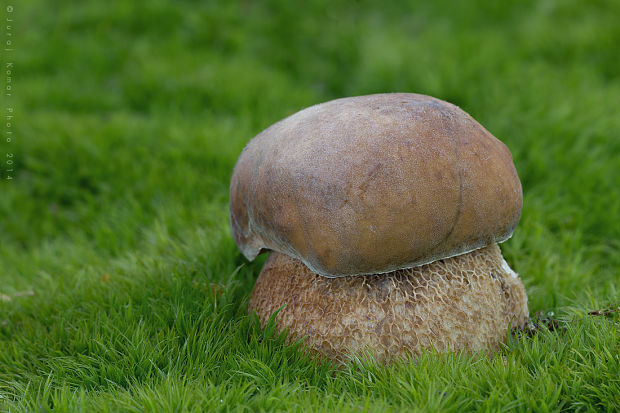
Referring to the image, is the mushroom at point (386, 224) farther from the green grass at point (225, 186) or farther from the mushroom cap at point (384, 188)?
the green grass at point (225, 186)

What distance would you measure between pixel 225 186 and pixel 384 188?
235 cm

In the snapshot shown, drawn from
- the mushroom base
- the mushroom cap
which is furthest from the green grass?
the mushroom cap

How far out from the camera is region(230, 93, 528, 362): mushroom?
77.0 inches

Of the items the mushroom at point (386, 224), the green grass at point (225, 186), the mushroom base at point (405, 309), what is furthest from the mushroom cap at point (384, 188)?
the green grass at point (225, 186)

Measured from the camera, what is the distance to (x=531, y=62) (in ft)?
17.1

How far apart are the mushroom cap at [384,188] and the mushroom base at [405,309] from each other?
0.18 m

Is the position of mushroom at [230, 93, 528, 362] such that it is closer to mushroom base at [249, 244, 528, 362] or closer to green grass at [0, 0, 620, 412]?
mushroom base at [249, 244, 528, 362]

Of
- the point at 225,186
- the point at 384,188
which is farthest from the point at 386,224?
the point at 225,186

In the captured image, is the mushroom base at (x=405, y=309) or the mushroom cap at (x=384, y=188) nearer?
the mushroom cap at (x=384, y=188)

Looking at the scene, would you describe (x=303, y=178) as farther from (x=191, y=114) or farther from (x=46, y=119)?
(x=46, y=119)

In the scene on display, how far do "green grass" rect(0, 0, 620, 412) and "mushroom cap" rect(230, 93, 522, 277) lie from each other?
491 mm

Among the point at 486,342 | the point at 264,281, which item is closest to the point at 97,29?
the point at 264,281

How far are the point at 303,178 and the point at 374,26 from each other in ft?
15.1

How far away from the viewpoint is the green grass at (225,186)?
6.70ft
